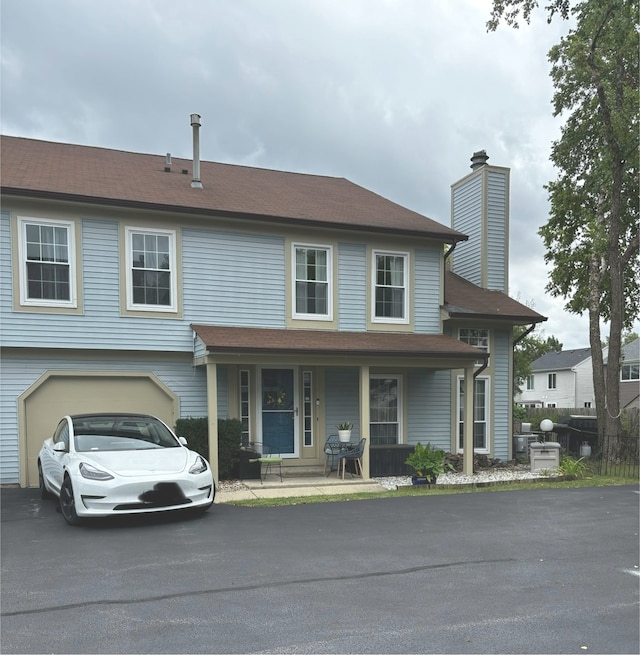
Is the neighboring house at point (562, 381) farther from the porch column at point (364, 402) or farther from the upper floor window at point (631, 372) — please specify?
the porch column at point (364, 402)

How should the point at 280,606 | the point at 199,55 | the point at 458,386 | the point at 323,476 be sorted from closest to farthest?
the point at 280,606 → the point at 323,476 → the point at 199,55 → the point at 458,386

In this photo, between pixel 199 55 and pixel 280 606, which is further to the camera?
pixel 199 55

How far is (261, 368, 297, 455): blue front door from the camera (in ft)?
41.2

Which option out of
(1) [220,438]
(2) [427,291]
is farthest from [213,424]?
(2) [427,291]

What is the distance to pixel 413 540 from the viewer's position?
270 inches

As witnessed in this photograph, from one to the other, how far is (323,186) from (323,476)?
26.8 ft

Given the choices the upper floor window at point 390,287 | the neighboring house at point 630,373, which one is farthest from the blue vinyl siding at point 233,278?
the neighboring house at point 630,373

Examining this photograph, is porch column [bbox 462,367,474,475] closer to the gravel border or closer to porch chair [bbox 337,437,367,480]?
the gravel border

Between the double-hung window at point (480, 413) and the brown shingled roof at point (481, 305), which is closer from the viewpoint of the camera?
the brown shingled roof at point (481, 305)

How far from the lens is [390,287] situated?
44.0ft

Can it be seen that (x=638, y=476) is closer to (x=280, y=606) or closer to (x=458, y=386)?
(x=458, y=386)

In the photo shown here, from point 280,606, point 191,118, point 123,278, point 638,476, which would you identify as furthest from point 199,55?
point 638,476

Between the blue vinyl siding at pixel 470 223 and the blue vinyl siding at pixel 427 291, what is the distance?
254 cm

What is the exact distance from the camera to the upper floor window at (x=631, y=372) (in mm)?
39406
